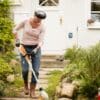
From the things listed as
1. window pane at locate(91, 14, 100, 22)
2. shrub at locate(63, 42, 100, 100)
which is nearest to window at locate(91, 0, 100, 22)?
window pane at locate(91, 14, 100, 22)

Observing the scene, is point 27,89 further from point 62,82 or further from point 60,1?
Answer: point 60,1

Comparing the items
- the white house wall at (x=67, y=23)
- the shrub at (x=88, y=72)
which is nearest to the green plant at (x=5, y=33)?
the white house wall at (x=67, y=23)

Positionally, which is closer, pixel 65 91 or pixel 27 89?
pixel 65 91

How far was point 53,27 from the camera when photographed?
16.0 m

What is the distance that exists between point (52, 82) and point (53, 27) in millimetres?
3682

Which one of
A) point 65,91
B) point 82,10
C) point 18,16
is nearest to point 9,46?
point 18,16

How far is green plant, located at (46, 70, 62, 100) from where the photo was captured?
38.1 ft

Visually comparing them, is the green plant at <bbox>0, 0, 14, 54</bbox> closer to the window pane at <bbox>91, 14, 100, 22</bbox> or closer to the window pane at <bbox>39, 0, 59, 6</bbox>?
the window pane at <bbox>39, 0, 59, 6</bbox>

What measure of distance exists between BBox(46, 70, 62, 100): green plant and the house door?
210cm

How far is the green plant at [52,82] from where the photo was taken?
11.6 metres

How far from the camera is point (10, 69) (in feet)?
41.6

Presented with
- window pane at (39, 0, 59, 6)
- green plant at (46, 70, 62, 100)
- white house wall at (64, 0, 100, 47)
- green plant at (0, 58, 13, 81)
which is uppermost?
window pane at (39, 0, 59, 6)

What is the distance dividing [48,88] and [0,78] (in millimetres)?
1138

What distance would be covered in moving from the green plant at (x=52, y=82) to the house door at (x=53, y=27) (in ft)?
6.90
